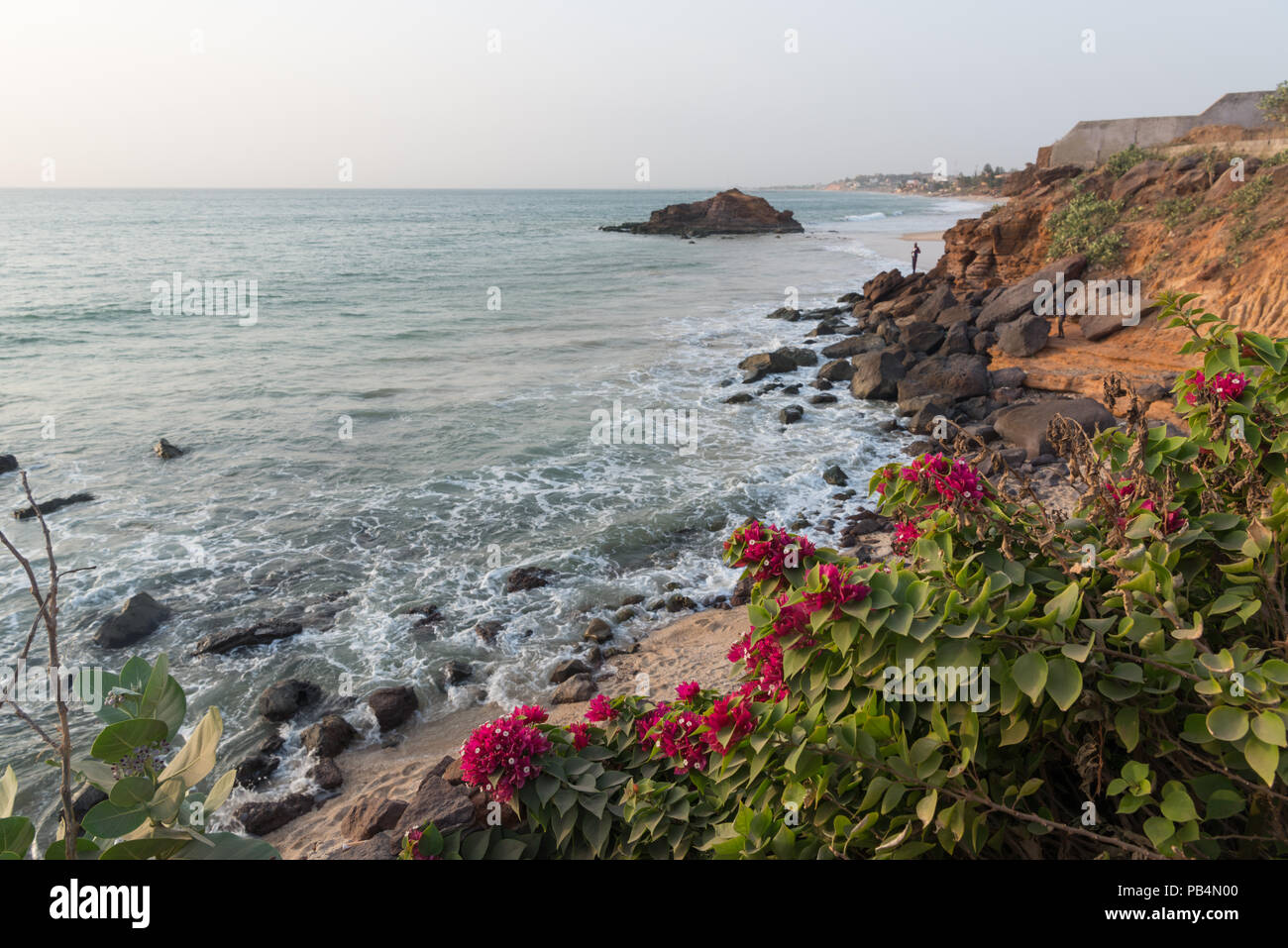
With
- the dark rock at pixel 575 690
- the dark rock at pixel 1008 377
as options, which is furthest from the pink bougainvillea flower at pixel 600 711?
the dark rock at pixel 1008 377

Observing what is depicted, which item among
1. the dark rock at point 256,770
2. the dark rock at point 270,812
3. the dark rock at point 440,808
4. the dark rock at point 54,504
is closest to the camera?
the dark rock at point 440,808

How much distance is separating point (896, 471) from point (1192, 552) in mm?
998

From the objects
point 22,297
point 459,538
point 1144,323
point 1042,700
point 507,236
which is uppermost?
point 507,236

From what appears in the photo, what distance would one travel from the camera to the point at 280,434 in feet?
53.2

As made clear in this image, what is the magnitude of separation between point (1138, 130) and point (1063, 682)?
34.4m

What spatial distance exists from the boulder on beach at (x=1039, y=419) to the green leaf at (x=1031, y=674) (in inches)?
497

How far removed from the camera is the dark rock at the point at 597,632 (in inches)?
347

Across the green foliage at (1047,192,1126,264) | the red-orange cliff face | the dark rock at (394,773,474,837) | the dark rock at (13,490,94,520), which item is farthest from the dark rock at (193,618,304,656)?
the green foliage at (1047,192,1126,264)

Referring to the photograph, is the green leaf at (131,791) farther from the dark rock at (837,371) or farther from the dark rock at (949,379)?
the dark rock at (837,371)

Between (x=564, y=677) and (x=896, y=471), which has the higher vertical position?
(x=896, y=471)

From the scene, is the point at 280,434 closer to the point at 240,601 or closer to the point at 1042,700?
the point at 240,601

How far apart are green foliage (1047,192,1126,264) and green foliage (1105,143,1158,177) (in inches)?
98.7

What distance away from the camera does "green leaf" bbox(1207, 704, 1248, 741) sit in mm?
1789
